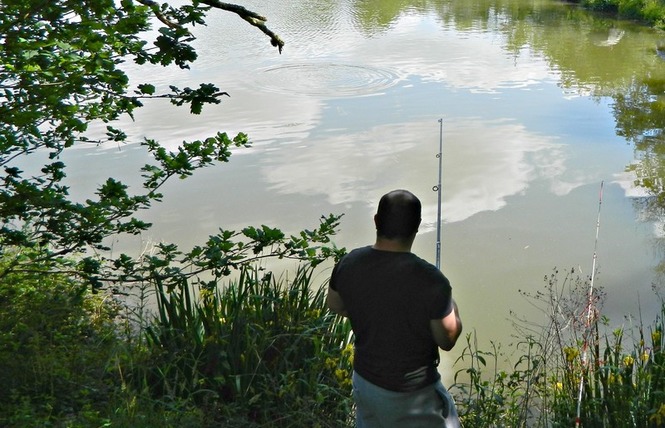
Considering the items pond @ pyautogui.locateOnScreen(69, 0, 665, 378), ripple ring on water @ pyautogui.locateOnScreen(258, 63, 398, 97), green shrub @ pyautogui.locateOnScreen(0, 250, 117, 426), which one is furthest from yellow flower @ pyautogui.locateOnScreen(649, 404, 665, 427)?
ripple ring on water @ pyautogui.locateOnScreen(258, 63, 398, 97)

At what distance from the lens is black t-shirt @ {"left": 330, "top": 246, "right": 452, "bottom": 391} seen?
8.91ft

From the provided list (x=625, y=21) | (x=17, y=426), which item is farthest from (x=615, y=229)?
(x=625, y=21)

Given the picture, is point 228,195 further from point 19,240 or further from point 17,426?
point 17,426

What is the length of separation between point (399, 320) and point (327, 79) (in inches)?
514

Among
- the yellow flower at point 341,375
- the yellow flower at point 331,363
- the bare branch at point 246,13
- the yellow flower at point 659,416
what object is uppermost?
the bare branch at point 246,13

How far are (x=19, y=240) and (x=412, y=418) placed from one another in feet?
7.69

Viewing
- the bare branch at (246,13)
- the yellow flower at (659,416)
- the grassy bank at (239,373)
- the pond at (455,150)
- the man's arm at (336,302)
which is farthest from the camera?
the pond at (455,150)

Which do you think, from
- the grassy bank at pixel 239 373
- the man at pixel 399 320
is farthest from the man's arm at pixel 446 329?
the grassy bank at pixel 239 373

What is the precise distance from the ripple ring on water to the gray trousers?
11675mm

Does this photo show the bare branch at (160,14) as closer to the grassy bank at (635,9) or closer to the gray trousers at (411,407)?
the gray trousers at (411,407)

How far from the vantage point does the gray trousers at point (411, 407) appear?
9.19ft

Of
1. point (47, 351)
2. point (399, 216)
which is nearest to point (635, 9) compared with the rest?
point (47, 351)

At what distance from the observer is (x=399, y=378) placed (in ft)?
9.14

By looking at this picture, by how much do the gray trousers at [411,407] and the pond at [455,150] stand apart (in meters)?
2.80
